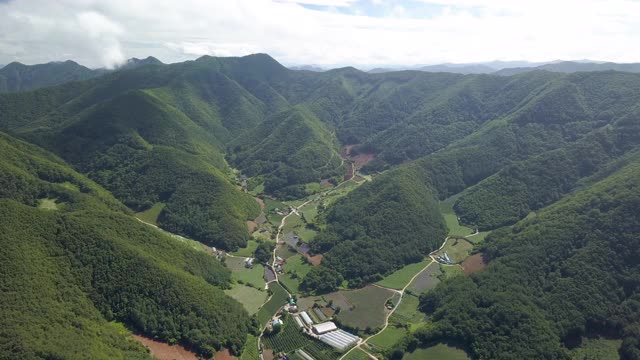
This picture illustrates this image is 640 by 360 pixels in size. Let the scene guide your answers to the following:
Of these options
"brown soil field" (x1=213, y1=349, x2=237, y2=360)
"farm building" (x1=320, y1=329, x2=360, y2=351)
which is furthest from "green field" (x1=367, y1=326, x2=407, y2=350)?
"brown soil field" (x1=213, y1=349, x2=237, y2=360)

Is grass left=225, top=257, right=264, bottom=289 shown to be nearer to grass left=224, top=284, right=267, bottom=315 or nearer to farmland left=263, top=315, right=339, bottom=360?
grass left=224, top=284, right=267, bottom=315

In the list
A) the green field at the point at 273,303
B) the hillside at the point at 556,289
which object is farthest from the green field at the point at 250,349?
the hillside at the point at 556,289

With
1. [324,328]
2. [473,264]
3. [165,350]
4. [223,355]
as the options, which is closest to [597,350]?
[473,264]

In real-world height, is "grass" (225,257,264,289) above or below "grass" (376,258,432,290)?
below

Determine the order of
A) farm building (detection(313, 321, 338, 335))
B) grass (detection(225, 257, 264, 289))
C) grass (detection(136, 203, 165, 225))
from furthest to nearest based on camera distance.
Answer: grass (detection(136, 203, 165, 225))
grass (detection(225, 257, 264, 289))
farm building (detection(313, 321, 338, 335))

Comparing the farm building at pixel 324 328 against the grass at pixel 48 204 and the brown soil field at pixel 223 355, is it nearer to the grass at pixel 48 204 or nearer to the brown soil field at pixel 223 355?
the brown soil field at pixel 223 355

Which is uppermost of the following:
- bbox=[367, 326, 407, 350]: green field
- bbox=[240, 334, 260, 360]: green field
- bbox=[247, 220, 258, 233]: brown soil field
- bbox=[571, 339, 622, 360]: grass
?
bbox=[247, 220, 258, 233]: brown soil field

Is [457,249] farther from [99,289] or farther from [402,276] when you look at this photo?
[99,289]
